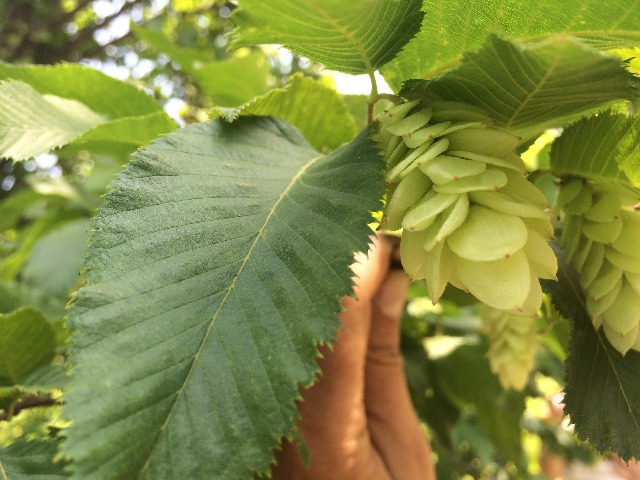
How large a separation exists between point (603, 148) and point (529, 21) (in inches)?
7.7

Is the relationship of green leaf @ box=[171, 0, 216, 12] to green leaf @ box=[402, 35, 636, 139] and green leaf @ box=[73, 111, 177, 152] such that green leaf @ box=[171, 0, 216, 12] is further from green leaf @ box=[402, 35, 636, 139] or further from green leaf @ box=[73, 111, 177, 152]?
green leaf @ box=[402, 35, 636, 139]

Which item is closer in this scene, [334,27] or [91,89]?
[334,27]

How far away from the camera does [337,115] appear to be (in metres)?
1.09

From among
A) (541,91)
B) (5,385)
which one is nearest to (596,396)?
(541,91)

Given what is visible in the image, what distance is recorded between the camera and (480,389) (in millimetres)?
1719

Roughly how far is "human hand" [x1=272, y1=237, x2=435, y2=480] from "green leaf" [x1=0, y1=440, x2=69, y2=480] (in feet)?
1.15

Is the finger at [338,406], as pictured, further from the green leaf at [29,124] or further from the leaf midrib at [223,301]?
the green leaf at [29,124]

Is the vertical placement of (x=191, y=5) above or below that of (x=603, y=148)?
below

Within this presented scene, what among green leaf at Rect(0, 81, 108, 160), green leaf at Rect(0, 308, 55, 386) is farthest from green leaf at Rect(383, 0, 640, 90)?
green leaf at Rect(0, 308, 55, 386)

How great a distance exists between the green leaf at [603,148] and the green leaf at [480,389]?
1.01m

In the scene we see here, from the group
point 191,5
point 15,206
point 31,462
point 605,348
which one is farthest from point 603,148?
point 191,5

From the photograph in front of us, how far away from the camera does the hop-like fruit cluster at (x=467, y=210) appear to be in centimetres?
65

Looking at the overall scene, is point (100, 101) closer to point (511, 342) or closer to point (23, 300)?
point (23, 300)

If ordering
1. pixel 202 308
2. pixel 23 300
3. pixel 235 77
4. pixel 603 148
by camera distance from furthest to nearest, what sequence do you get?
pixel 235 77, pixel 23 300, pixel 603 148, pixel 202 308
